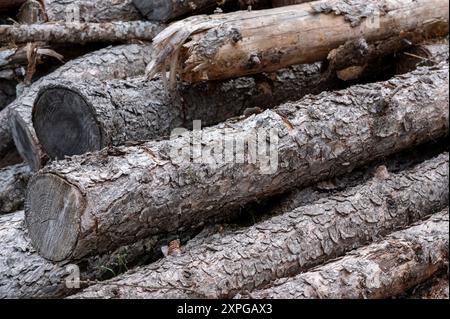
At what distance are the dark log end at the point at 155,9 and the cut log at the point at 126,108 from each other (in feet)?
3.17

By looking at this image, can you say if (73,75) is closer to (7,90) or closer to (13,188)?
(7,90)

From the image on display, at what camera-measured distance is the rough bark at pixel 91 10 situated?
4973 mm

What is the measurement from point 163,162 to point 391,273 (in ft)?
4.21

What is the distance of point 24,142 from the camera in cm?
433

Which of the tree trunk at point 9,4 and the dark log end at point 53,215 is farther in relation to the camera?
the tree trunk at point 9,4

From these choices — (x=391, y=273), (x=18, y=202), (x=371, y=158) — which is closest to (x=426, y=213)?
(x=371, y=158)

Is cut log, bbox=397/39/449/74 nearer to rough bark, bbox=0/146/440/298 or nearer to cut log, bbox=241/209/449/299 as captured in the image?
rough bark, bbox=0/146/440/298

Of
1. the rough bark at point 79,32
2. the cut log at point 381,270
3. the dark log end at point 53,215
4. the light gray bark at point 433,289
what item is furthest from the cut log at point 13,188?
the light gray bark at point 433,289

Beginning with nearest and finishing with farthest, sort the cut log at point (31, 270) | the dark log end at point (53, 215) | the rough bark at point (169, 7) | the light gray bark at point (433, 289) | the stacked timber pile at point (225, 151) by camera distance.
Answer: the dark log end at point (53, 215) → the stacked timber pile at point (225, 151) → the cut log at point (31, 270) → the light gray bark at point (433, 289) → the rough bark at point (169, 7)

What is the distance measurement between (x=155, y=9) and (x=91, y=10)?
0.51m

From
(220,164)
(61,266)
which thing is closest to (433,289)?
(220,164)

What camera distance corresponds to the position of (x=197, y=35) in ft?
12.4

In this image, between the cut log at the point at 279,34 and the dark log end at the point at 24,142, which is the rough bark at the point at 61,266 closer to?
the dark log end at the point at 24,142

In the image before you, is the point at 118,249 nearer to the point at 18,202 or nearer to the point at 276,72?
the point at 18,202
